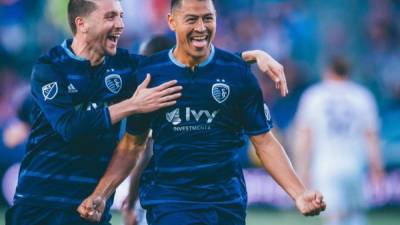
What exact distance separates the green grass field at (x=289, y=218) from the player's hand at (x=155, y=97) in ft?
24.5

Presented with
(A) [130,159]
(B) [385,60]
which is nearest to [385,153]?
(B) [385,60]

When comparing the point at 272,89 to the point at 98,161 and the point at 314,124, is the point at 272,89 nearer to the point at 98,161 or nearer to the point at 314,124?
the point at 314,124

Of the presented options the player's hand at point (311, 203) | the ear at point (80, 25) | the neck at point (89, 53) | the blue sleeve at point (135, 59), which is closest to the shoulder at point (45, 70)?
the neck at point (89, 53)

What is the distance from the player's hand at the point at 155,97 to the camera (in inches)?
274

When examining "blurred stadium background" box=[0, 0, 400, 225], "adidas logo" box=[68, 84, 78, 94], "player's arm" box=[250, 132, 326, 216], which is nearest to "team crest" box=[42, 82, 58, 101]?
"adidas logo" box=[68, 84, 78, 94]

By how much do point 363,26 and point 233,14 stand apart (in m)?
1.90

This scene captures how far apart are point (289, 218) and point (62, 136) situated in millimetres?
8503

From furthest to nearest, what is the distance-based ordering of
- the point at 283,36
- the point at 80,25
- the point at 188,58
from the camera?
the point at 283,36
the point at 80,25
the point at 188,58

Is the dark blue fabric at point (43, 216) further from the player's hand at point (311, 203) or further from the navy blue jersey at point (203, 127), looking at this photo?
the player's hand at point (311, 203)

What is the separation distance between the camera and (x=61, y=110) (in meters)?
7.14

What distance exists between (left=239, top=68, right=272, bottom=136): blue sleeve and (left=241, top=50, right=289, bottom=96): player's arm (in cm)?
14

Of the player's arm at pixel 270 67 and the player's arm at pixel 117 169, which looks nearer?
the player's arm at pixel 270 67

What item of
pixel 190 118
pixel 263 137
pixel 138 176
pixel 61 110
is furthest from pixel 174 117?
pixel 138 176

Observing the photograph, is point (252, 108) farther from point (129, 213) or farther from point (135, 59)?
point (129, 213)
